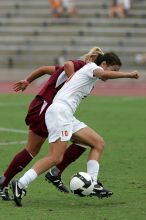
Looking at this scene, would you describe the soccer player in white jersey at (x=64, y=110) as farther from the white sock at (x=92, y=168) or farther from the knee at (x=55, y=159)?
the white sock at (x=92, y=168)

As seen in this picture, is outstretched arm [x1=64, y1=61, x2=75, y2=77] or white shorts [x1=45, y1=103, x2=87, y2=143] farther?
outstretched arm [x1=64, y1=61, x2=75, y2=77]

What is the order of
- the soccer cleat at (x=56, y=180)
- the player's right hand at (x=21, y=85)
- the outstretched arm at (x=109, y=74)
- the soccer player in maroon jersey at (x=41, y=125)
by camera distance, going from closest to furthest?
1. the outstretched arm at (x=109, y=74)
2. the soccer player in maroon jersey at (x=41, y=125)
3. the soccer cleat at (x=56, y=180)
4. the player's right hand at (x=21, y=85)

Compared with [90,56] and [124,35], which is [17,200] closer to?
[90,56]

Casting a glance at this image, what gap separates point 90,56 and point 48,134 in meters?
1.02

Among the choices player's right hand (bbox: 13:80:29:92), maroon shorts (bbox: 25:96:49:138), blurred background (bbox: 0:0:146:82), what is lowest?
blurred background (bbox: 0:0:146:82)

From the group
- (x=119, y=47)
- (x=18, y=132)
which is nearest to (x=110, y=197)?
(x=18, y=132)

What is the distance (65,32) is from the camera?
3556 centimetres

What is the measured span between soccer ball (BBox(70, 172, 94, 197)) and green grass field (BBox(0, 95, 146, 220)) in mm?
149

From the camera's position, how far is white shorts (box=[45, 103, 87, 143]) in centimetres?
912

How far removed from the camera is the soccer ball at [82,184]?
9297 millimetres

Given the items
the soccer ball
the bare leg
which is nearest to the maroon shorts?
the bare leg

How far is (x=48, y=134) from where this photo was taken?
31.0 ft

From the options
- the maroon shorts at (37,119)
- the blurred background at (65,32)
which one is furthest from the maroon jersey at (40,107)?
the blurred background at (65,32)

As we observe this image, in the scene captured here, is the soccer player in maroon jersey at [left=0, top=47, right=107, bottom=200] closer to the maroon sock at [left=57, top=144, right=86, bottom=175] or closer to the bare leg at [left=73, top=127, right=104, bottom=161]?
the maroon sock at [left=57, top=144, right=86, bottom=175]
